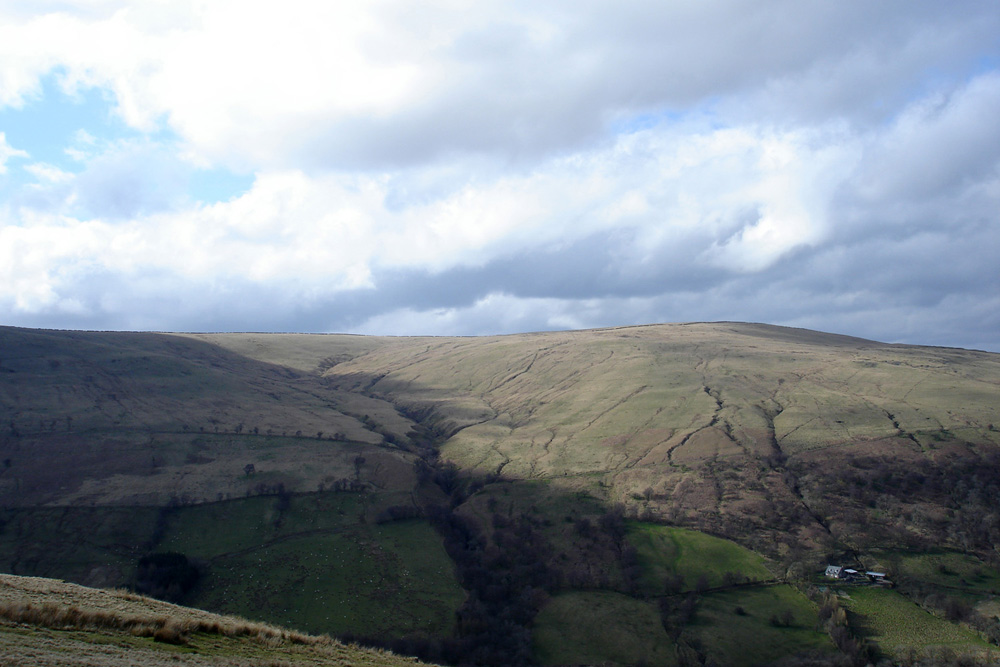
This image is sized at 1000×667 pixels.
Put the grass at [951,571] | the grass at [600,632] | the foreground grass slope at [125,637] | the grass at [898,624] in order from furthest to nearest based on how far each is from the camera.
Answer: the grass at [951,571] → the grass at [600,632] → the grass at [898,624] → the foreground grass slope at [125,637]

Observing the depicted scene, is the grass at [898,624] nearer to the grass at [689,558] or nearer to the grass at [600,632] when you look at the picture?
the grass at [689,558]

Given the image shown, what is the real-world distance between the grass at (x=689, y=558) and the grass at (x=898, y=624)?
9.95m

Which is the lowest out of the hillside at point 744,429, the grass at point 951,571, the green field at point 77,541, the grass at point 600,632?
the grass at point 600,632

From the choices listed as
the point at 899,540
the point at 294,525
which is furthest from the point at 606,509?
the point at 294,525

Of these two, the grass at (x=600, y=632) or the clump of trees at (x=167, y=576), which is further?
the clump of trees at (x=167, y=576)

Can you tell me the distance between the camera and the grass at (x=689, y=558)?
70.3 m

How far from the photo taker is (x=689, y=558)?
74125 mm

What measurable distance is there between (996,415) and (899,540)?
133 ft

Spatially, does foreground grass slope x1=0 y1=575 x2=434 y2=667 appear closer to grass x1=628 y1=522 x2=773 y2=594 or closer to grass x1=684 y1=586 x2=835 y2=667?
grass x1=684 y1=586 x2=835 y2=667

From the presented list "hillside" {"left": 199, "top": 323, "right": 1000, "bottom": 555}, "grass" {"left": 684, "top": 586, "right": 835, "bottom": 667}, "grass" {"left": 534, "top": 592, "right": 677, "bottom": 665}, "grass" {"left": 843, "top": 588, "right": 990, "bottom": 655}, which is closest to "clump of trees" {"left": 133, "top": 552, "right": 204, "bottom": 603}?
"grass" {"left": 534, "top": 592, "right": 677, "bottom": 665}

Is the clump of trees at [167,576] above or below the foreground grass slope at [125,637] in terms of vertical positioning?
below

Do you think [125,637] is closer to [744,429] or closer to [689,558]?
[689,558]

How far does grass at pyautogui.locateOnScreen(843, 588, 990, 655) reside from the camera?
184 feet

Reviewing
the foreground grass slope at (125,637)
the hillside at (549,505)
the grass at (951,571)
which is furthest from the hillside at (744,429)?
the foreground grass slope at (125,637)
